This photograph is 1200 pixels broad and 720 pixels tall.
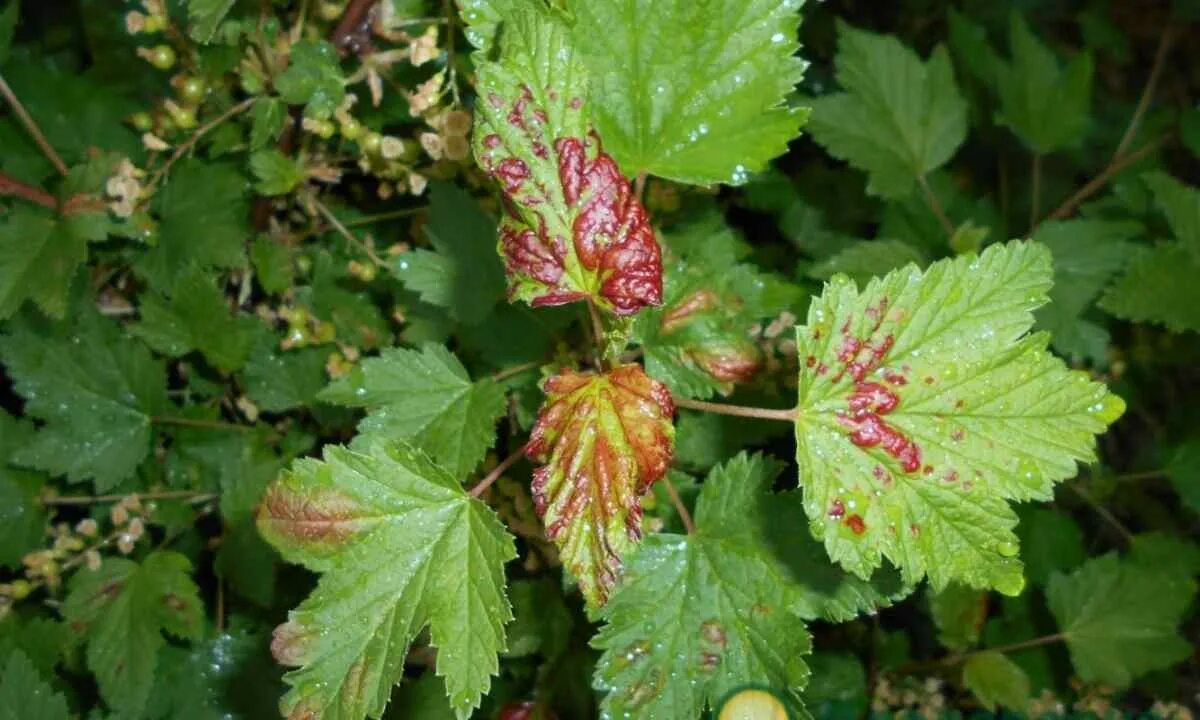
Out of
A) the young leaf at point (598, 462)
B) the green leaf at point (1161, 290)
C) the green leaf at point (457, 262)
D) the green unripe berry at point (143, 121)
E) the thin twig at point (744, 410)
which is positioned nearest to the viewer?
the young leaf at point (598, 462)

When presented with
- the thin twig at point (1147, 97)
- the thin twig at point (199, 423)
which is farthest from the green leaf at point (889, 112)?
the thin twig at point (199, 423)

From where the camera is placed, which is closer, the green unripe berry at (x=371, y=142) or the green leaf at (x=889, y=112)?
the green unripe berry at (x=371, y=142)

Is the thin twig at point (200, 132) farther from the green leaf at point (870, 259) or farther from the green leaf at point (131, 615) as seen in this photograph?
the green leaf at point (870, 259)

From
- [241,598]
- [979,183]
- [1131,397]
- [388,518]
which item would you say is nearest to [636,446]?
[388,518]

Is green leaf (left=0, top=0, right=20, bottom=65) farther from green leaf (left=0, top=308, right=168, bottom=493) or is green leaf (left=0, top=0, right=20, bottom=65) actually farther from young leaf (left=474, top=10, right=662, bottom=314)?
young leaf (left=474, top=10, right=662, bottom=314)

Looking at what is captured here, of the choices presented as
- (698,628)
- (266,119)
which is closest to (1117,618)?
(698,628)

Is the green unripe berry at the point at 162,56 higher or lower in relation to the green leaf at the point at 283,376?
higher

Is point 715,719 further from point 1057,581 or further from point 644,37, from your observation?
point 1057,581
